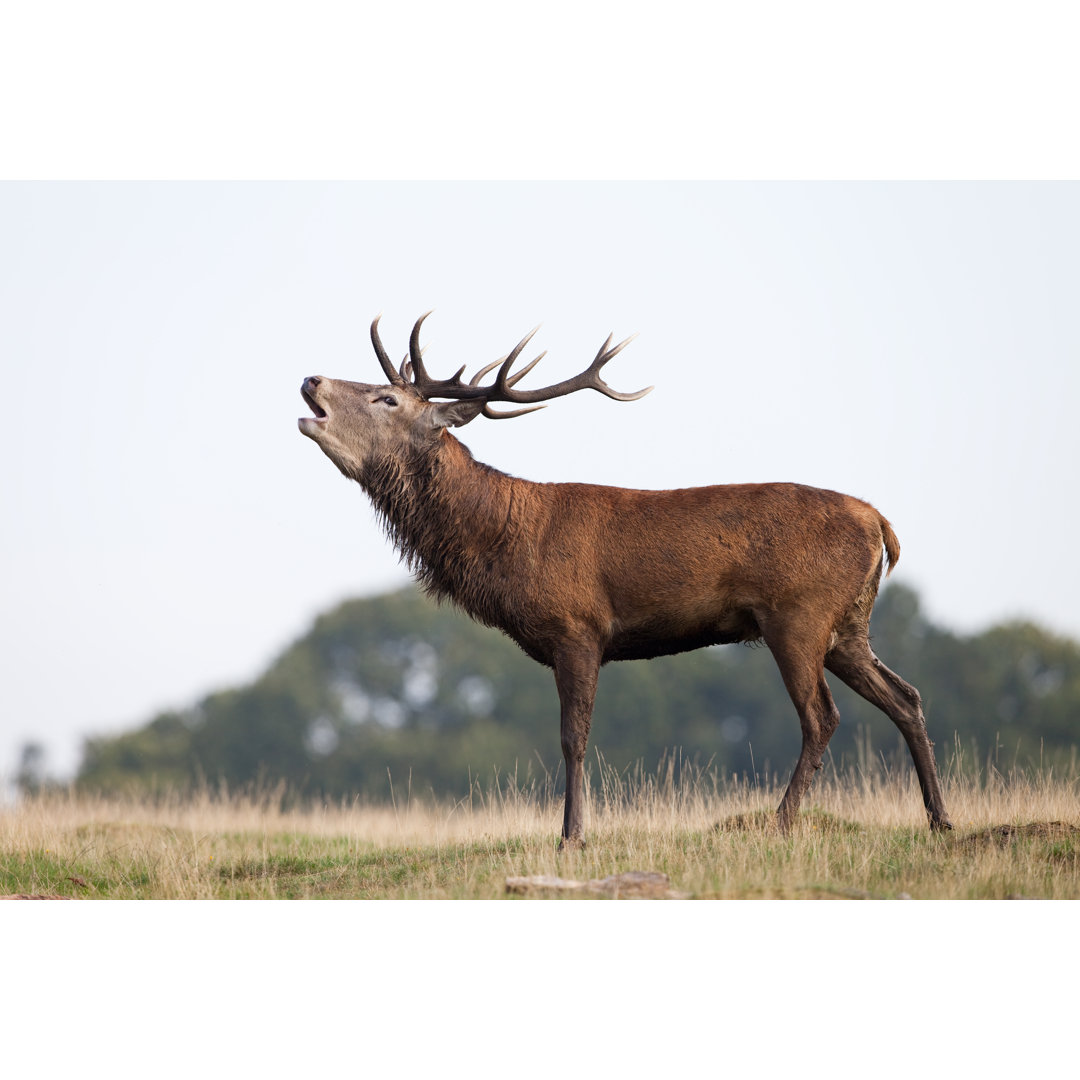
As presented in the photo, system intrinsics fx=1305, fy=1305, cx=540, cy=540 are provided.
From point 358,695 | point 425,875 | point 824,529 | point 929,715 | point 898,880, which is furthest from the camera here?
point 358,695

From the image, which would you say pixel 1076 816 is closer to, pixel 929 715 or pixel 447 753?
pixel 929 715

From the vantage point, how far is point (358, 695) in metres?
65.9

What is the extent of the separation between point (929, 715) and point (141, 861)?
47575 millimetres

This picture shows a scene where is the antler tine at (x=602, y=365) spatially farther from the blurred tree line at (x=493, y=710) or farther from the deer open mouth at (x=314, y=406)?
the blurred tree line at (x=493, y=710)

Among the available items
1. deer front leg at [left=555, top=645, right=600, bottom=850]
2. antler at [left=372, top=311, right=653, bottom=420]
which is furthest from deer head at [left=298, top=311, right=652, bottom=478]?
deer front leg at [left=555, top=645, right=600, bottom=850]

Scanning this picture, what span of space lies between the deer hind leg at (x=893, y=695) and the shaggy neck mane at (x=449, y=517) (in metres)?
2.79

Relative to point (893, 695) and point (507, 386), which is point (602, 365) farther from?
point (893, 695)

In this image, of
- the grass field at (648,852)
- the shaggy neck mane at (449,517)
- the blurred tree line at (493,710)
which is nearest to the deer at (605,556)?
the shaggy neck mane at (449,517)

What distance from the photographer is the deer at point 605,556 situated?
9.78m

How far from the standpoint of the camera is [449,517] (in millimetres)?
10250

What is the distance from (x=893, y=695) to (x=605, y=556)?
2.57 metres

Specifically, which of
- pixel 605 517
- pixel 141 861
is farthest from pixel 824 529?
pixel 141 861

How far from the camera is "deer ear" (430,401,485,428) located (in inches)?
413

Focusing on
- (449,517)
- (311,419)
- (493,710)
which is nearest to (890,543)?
(449,517)
